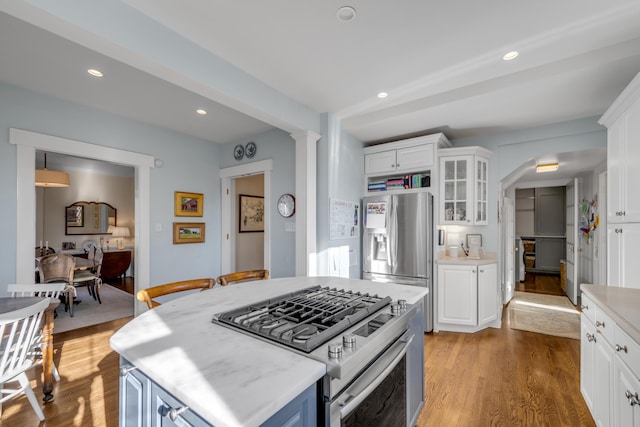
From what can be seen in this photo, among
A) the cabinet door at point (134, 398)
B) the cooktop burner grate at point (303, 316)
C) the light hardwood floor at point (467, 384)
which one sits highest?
the cooktop burner grate at point (303, 316)

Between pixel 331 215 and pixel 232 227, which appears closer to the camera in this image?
pixel 331 215

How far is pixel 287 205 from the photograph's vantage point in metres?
3.53

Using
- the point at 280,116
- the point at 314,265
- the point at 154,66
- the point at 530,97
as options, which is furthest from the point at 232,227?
the point at 530,97

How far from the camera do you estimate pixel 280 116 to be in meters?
2.65

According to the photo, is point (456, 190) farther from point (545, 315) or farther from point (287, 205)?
point (545, 315)

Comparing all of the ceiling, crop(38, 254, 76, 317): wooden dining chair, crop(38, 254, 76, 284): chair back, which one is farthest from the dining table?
crop(38, 254, 76, 284): chair back

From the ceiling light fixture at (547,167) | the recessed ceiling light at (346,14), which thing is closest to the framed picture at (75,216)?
the recessed ceiling light at (346,14)

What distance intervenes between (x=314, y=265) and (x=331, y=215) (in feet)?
1.87

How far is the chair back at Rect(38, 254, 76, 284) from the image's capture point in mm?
3686

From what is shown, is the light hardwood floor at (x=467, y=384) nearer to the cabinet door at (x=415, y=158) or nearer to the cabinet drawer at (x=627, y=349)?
the cabinet drawer at (x=627, y=349)

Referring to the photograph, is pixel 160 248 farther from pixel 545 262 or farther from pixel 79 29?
pixel 545 262

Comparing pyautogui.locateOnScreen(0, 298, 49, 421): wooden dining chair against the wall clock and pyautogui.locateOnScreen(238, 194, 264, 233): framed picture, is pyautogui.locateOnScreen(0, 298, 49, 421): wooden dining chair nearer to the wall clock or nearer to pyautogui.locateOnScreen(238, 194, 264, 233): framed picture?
the wall clock

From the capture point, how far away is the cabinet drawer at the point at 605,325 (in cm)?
137

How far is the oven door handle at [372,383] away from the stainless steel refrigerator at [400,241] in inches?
79.1
